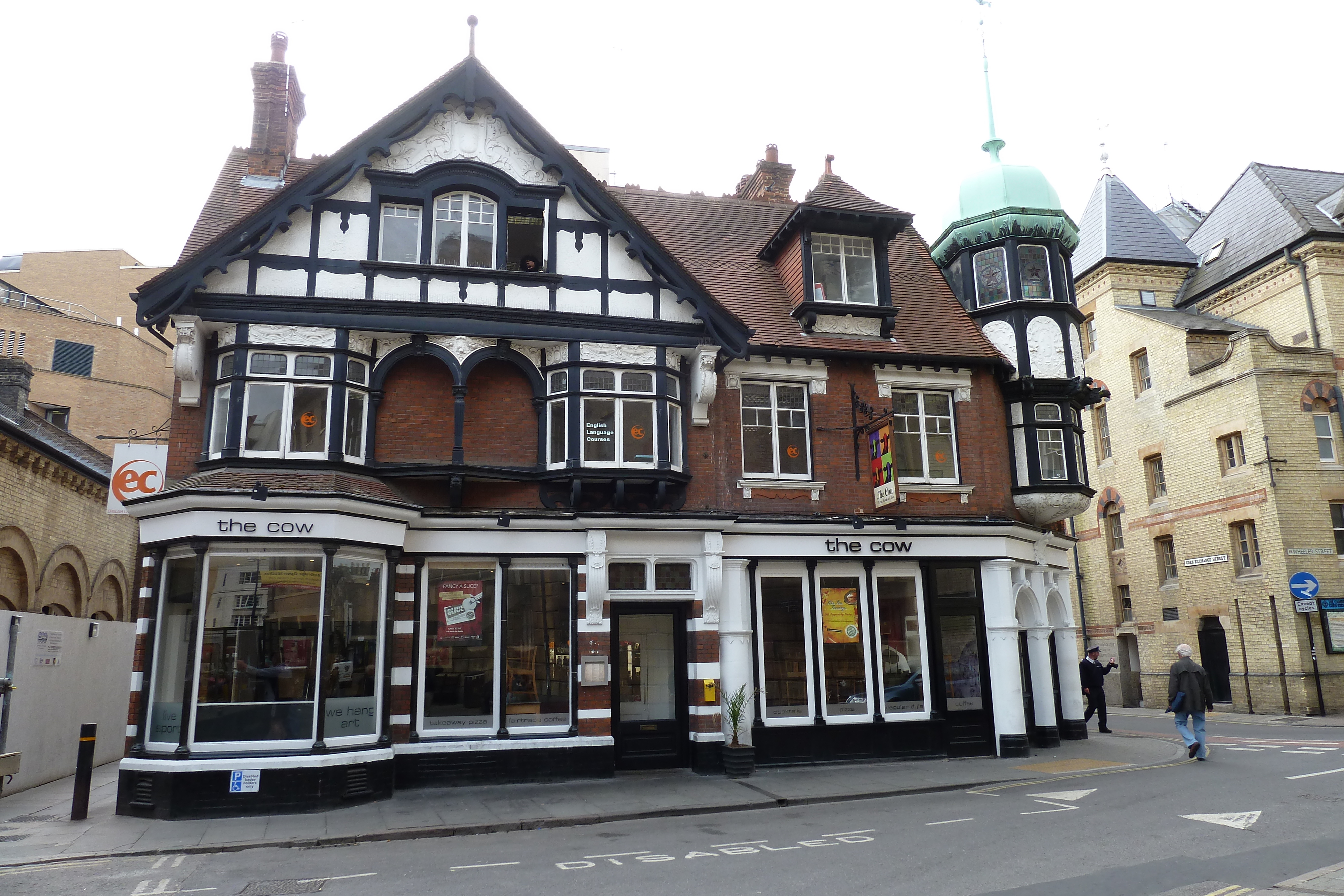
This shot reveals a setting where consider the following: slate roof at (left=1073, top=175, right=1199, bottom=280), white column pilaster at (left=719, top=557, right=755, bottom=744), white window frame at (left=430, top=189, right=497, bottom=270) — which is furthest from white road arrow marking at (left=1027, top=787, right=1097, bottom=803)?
slate roof at (left=1073, top=175, right=1199, bottom=280)

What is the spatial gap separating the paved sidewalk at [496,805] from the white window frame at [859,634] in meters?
0.83

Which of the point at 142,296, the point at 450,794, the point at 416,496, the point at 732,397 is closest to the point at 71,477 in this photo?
the point at 142,296

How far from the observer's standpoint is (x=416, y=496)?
1462 centimetres

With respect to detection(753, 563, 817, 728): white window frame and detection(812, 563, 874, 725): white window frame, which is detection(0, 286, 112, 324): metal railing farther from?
detection(812, 563, 874, 725): white window frame

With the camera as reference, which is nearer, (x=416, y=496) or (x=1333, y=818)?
(x=1333, y=818)

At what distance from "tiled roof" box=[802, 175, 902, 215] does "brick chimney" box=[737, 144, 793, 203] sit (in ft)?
11.8

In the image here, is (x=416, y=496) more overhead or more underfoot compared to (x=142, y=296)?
more underfoot

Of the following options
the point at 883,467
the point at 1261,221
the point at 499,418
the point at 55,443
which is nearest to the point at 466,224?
the point at 499,418

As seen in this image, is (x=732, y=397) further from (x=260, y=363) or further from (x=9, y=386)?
(x=9, y=386)

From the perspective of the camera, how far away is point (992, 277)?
19422 millimetres

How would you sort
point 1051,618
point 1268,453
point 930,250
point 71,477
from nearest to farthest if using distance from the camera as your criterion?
point 1051,618 < point 71,477 < point 930,250 < point 1268,453

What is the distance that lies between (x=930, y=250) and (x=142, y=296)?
672 inches

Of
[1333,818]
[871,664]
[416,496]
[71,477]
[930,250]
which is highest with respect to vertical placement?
[930,250]

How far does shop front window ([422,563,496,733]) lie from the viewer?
14281 millimetres
